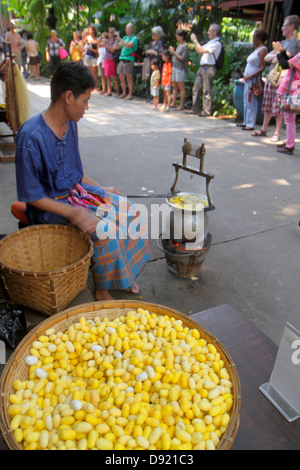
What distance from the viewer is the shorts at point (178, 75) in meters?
8.37

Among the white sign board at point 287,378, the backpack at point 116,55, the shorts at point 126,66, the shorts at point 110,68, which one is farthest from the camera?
the shorts at point 110,68

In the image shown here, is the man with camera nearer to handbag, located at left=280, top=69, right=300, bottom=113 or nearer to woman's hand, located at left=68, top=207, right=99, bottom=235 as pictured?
handbag, located at left=280, top=69, right=300, bottom=113

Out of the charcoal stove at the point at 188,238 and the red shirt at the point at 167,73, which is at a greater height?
the red shirt at the point at 167,73

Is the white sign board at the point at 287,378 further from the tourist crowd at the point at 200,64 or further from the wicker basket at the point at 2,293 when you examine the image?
the tourist crowd at the point at 200,64

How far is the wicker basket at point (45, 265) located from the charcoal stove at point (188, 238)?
780mm

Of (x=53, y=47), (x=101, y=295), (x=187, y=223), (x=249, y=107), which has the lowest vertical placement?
(x=101, y=295)

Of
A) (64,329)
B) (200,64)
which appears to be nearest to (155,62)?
(200,64)

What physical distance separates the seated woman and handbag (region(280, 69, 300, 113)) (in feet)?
12.9

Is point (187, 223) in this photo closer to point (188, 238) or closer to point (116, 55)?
point (188, 238)

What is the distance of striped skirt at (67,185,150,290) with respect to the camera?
2.02 meters

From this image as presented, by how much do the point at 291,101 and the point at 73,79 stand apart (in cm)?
422

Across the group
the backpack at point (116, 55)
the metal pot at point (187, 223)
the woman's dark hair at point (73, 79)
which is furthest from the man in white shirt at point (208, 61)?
the woman's dark hair at point (73, 79)

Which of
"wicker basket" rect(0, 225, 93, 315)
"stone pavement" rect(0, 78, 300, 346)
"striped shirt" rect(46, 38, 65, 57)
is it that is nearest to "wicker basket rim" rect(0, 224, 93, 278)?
"wicker basket" rect(0, 225, 93, 315)

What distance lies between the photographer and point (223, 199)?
415 cm
